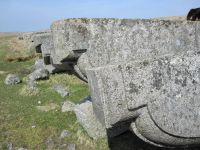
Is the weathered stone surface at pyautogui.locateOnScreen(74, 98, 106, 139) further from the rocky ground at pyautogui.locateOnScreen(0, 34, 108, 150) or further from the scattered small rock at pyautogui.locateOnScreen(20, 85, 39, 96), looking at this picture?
the scattered small rock at pyautogui.locateOnScreen(20, 85, 39, 96)

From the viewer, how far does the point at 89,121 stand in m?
8.73

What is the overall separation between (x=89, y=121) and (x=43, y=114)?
201 centimetres

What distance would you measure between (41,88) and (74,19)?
232 inches

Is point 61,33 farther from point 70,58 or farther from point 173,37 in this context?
point 173,37

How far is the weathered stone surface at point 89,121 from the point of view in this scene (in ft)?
28.1

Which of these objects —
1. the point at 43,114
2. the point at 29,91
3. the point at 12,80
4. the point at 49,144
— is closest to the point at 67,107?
the point at 43,114

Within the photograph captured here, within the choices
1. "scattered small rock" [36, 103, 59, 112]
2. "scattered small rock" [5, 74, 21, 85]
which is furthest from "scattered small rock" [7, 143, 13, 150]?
"scattered small rock" [5, 74, 21, 85]

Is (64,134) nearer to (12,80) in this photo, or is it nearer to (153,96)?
(153,96)

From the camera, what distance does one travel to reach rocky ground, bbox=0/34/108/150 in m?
9.02

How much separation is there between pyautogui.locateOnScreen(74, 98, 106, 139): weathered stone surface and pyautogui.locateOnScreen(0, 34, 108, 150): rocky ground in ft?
0.38

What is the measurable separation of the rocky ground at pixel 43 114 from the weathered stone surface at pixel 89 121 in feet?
0.38

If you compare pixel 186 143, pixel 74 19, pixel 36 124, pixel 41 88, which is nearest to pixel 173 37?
pixel 74 19

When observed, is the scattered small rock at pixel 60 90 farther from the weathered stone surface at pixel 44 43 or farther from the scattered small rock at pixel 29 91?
the weathered stone surface at pixel 44 43

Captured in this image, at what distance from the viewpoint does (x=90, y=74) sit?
6059mm
